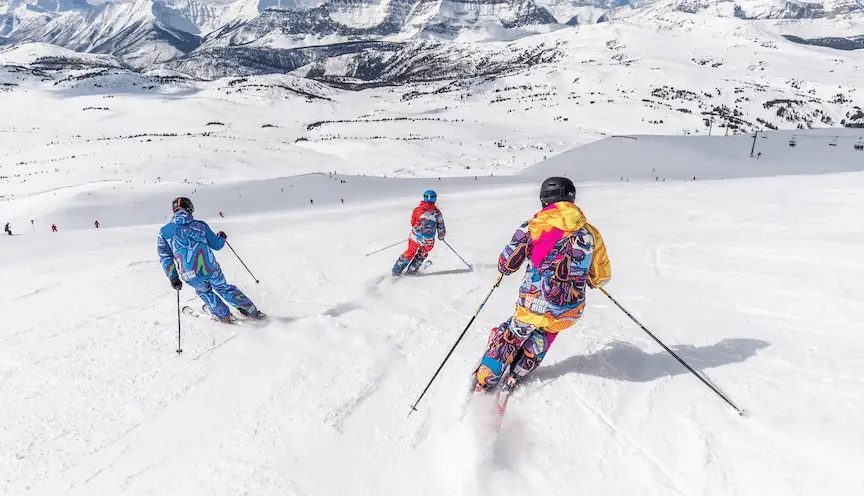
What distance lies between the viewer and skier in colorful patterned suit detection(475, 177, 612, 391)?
343 centimetres

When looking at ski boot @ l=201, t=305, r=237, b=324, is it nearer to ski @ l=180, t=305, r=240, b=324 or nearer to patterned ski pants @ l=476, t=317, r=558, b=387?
ski @ l=180, t=305, r=240, b=324

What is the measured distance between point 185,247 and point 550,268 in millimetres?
4470

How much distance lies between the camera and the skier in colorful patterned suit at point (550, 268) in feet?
11.3

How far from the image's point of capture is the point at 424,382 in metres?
4.22

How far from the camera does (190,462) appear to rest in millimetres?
3188

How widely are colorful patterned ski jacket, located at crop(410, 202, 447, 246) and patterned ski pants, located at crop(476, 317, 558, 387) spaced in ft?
12.0

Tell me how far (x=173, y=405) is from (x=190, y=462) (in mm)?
866

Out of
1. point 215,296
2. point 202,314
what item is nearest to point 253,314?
point 215,296

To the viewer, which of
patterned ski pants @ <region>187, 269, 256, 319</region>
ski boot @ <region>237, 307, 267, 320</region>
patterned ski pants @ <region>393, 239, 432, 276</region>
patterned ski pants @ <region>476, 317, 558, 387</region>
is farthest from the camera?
patterned ski pants @ <region>393, 239, 432, 276</region>

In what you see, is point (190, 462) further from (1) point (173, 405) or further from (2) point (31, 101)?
(2) point (31, 101)

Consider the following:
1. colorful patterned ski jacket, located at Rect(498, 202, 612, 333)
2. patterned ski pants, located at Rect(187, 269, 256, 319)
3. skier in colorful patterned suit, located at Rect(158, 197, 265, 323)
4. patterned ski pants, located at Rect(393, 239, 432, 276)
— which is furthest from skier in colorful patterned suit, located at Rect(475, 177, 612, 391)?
patterned ski pants, located at Rect(393, 239, 432, 276)

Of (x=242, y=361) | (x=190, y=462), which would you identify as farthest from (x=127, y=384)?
(x=190, y=462)

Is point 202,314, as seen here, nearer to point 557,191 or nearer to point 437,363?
point 437,363

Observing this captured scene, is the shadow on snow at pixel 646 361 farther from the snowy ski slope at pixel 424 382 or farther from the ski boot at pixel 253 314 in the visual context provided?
the ski boot at pixel 253 314
